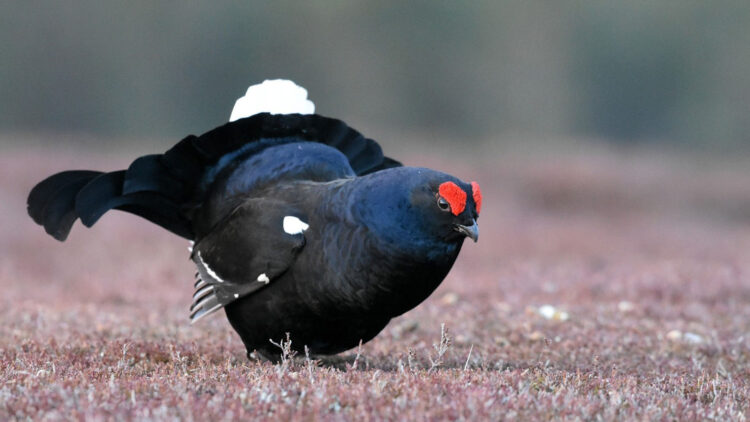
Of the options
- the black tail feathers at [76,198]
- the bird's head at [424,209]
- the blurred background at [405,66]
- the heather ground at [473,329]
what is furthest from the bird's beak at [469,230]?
the blurred background at [405,66]

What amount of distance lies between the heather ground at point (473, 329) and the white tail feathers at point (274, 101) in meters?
1.70

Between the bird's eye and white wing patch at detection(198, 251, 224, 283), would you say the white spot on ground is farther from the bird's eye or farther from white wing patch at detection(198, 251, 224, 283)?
the bird's eye

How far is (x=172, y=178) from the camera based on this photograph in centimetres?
632

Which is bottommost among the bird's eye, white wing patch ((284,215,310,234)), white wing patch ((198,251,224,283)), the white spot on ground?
white wing patch ((198,251,224,283))

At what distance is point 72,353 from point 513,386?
2964 millimetres

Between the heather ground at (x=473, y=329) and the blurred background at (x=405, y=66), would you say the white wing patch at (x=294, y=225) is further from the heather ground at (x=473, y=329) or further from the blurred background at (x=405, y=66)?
the blurred background at (x=405, y=66)

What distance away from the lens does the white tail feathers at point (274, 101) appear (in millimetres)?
6945

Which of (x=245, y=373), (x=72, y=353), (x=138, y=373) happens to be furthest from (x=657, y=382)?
(x=72, y=353)

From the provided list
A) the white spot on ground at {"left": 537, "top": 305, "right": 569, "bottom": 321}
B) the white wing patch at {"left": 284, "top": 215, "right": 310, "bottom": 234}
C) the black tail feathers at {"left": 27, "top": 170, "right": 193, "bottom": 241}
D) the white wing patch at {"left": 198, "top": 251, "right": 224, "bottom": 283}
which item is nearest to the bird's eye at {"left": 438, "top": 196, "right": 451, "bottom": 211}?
the white wing patch at {"left": 284, "top": 215, "right": 310, "bottom": 234}

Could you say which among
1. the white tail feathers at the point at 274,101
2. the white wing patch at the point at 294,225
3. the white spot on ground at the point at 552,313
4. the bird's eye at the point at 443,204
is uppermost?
the white tail feathers at the point at 274,101

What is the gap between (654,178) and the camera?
23391 mm

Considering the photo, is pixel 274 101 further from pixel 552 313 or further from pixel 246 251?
pixel 552 313

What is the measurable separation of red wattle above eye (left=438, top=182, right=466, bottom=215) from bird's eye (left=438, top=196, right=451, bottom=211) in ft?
0.07

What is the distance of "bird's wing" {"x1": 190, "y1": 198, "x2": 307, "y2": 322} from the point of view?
17.8ft
